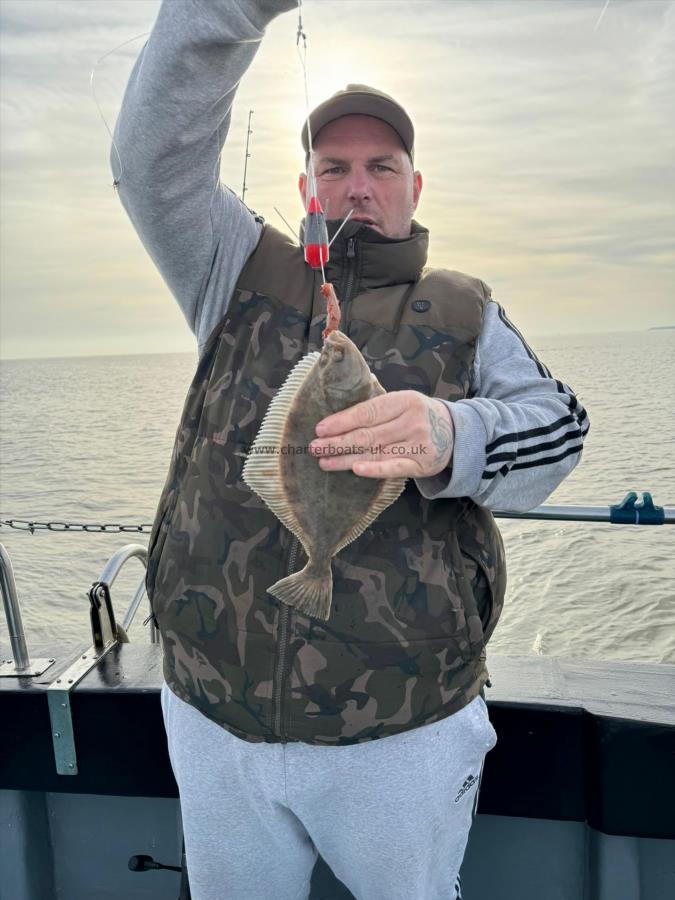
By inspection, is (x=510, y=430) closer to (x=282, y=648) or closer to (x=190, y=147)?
(x=282, y=648)

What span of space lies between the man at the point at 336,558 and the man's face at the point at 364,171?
152 mm

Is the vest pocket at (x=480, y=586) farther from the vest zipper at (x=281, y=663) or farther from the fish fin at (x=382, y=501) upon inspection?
the vest zipper at (x=281, y=663)

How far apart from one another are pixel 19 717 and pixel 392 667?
5.58ft

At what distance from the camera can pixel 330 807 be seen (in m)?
1.89

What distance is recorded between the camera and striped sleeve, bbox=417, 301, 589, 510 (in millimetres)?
1796

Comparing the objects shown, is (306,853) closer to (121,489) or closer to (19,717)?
(19,717)

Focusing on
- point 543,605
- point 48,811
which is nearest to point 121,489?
point 543,605

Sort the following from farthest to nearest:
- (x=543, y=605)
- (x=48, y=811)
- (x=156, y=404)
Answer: (x=156, y=404)
(x=543, y=605)
(x=48, y=811)

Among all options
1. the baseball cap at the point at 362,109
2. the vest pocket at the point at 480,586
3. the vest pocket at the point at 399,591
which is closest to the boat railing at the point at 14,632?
the vest pocket at the point at 399,591

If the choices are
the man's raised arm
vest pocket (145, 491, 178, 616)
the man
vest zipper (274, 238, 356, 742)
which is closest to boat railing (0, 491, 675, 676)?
vest pocket (145, 491, 178, 616)

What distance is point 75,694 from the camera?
2758mm

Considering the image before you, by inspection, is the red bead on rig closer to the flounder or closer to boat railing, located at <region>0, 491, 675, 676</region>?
the flounder

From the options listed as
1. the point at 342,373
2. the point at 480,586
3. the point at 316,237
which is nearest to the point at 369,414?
the point at 342,373

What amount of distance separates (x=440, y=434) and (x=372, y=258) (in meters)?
0.66
